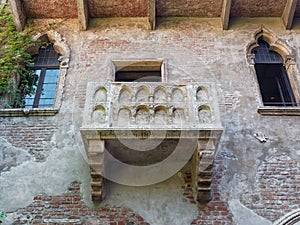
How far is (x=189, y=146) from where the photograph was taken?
216 inches

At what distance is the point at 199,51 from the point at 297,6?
2598 millimetres

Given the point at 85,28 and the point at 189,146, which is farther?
the point at 85,28

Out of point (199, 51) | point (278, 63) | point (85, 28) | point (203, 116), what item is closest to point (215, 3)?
point (199, 51)

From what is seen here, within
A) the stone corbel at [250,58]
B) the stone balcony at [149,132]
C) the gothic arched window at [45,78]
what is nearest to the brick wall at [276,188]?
the stone balcony at [149,132]

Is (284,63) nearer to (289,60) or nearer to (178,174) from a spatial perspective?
(289,60)

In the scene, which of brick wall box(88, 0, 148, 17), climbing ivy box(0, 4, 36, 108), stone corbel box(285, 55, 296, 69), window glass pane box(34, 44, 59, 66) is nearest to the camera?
climbing ivy box(0, 4, 36, 108)

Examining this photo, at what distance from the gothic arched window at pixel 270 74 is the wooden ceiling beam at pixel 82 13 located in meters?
3.69

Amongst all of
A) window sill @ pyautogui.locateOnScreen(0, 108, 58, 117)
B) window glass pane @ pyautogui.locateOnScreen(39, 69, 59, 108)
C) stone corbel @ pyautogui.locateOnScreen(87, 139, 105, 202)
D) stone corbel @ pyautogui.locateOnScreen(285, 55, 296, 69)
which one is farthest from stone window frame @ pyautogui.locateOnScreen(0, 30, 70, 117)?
stone corbel @ pyautogui.locateOnScreen(285, 55, 296, 69)

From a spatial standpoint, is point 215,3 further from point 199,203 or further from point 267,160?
point 199,203

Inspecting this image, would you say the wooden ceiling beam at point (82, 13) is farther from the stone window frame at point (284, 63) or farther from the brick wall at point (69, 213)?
the brick wall at point (69, 213)

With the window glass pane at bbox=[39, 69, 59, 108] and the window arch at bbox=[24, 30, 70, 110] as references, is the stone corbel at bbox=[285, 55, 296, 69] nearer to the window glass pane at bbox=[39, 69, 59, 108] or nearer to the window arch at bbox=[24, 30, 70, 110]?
the window arch at bbox=[24, 30, 70, 110]

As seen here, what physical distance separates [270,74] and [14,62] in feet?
17.5

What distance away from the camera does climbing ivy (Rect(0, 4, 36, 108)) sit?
7203 mm

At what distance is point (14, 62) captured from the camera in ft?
24.8
